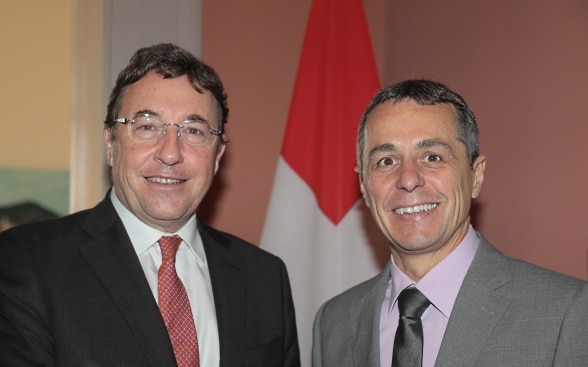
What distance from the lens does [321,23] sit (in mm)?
3320

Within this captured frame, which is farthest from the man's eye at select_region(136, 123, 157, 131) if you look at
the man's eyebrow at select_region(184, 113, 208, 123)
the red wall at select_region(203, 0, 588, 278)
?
the red wall at select_region(203, 0, 588, 278)

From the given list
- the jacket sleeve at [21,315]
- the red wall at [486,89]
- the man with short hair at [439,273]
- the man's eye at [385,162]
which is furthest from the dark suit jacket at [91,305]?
the red wall at [486,89]

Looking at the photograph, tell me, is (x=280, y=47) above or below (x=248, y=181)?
above

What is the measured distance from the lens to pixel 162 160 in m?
2.14

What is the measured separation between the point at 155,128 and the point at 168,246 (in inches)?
14.7

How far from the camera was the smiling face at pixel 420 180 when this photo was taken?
6.72 feet

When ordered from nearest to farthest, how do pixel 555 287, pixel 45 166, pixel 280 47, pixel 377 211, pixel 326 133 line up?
1. pixel 555 287
2. pixel 377 211
3. pixel 45 166
4. pixel 326 133
5. pixel 280 47

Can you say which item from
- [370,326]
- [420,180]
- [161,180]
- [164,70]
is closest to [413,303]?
[370,326]

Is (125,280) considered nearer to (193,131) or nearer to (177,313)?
(177,313)

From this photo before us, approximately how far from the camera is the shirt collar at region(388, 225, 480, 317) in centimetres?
204

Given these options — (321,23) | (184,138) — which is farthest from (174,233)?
(321,23)

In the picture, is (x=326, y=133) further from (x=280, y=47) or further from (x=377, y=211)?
(x=377, y=211)

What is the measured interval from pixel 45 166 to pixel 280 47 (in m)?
1.28

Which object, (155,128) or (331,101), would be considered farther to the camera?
(331,101)
